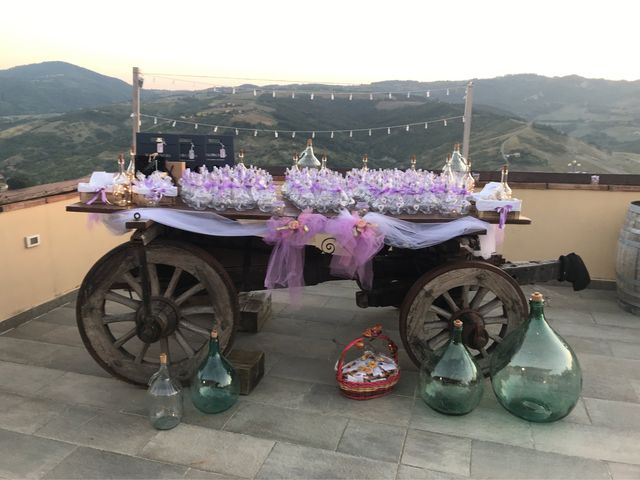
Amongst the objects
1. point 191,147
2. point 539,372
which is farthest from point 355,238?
point 191,147

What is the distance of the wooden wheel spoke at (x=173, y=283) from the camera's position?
3062 mm

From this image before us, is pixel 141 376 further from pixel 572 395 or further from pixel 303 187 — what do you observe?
pixel 572 395

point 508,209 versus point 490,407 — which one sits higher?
point 508,209

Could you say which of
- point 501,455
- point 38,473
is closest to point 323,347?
point 501,455

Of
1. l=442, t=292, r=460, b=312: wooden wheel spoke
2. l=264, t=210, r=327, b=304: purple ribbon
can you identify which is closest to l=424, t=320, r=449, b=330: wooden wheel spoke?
l=442, t=292, r=460, b=312: wooden wheel spoke

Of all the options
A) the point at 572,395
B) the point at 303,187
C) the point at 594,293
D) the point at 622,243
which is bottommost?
the point at 594,293

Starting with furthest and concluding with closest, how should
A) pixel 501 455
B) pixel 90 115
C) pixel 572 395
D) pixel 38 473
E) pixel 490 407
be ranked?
pixel 90 115, pixel 490 407, pixel 572 395, pixel 501 455, pixel 38 473

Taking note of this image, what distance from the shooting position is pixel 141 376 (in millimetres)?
3131

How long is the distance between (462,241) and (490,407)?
107cm

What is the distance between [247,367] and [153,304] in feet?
2.35

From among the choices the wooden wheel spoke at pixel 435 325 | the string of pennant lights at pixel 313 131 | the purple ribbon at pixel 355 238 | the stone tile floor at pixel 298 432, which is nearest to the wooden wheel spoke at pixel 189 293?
the stone tile floor at pixel 298 432

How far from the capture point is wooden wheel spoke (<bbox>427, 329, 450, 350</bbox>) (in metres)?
3.19

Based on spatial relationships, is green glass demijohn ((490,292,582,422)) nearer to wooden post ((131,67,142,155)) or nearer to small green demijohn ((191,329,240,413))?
small green demijohn ((191,329,240,413))

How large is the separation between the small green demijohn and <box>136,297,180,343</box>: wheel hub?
375 millimetres
